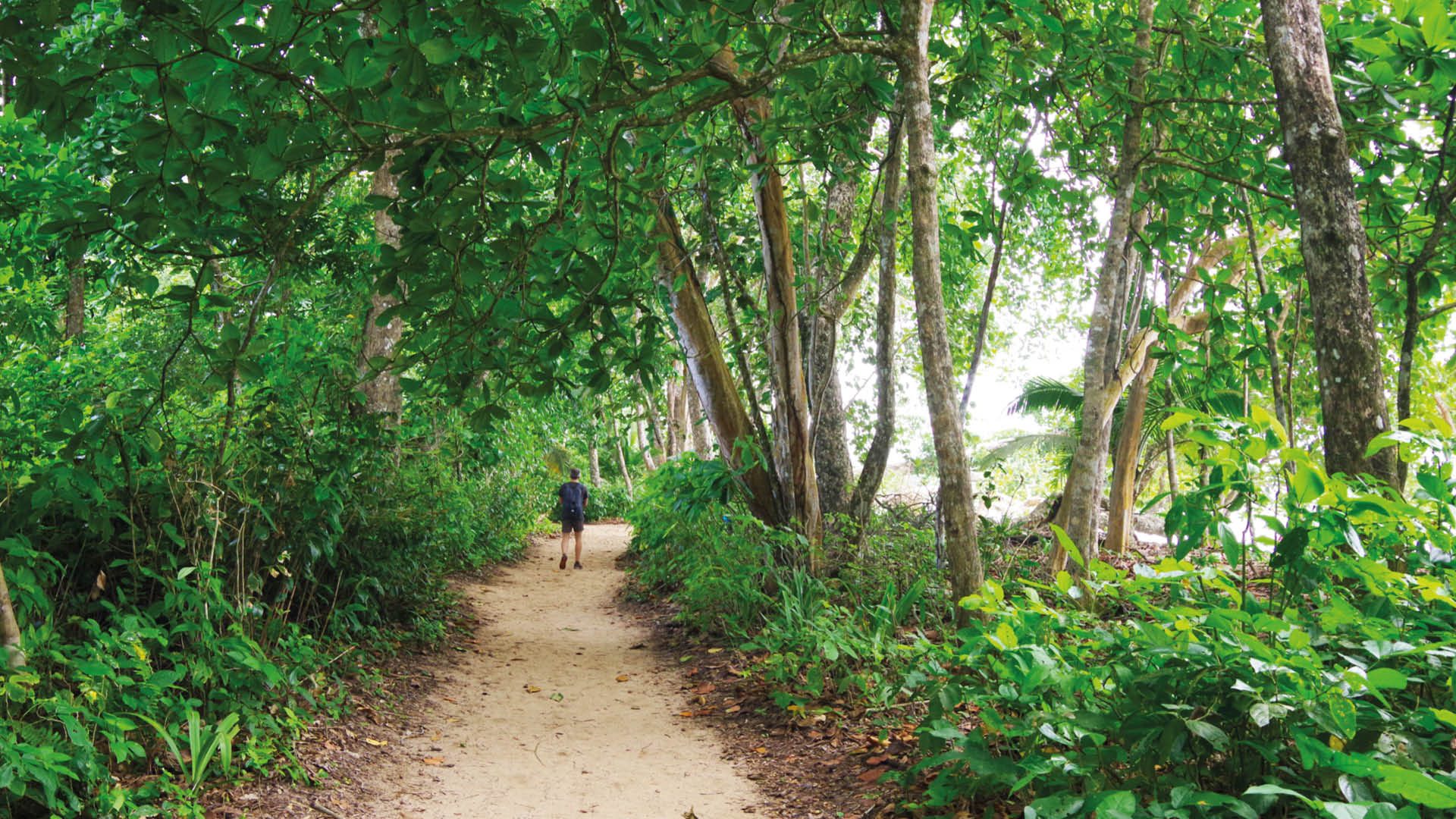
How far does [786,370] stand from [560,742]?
3.62m

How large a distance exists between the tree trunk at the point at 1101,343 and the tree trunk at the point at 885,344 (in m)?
1.48

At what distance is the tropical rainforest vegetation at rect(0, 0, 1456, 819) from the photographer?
111 inches

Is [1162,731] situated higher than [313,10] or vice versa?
[313,10]

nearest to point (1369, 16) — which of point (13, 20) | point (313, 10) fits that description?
point (313, 10)

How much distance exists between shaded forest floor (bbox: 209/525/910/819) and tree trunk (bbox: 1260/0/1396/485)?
2.49 m

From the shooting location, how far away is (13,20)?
290 centimetres

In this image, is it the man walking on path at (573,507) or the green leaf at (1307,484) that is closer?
the green leaf at (1307,484)

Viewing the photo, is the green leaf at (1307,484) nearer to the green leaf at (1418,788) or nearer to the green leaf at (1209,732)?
the green leaf at (1209,732)

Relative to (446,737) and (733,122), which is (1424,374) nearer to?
(733,122)

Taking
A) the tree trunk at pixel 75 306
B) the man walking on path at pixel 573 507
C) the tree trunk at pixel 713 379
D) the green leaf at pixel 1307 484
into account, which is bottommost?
the man walking on path at pixel 573 507

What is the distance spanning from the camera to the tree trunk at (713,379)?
27.0ft

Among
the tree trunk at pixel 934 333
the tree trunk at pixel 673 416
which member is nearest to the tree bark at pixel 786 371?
the tree trunk at pixel 934 333

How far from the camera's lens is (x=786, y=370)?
7.78 meters

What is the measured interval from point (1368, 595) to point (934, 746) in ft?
5.58
